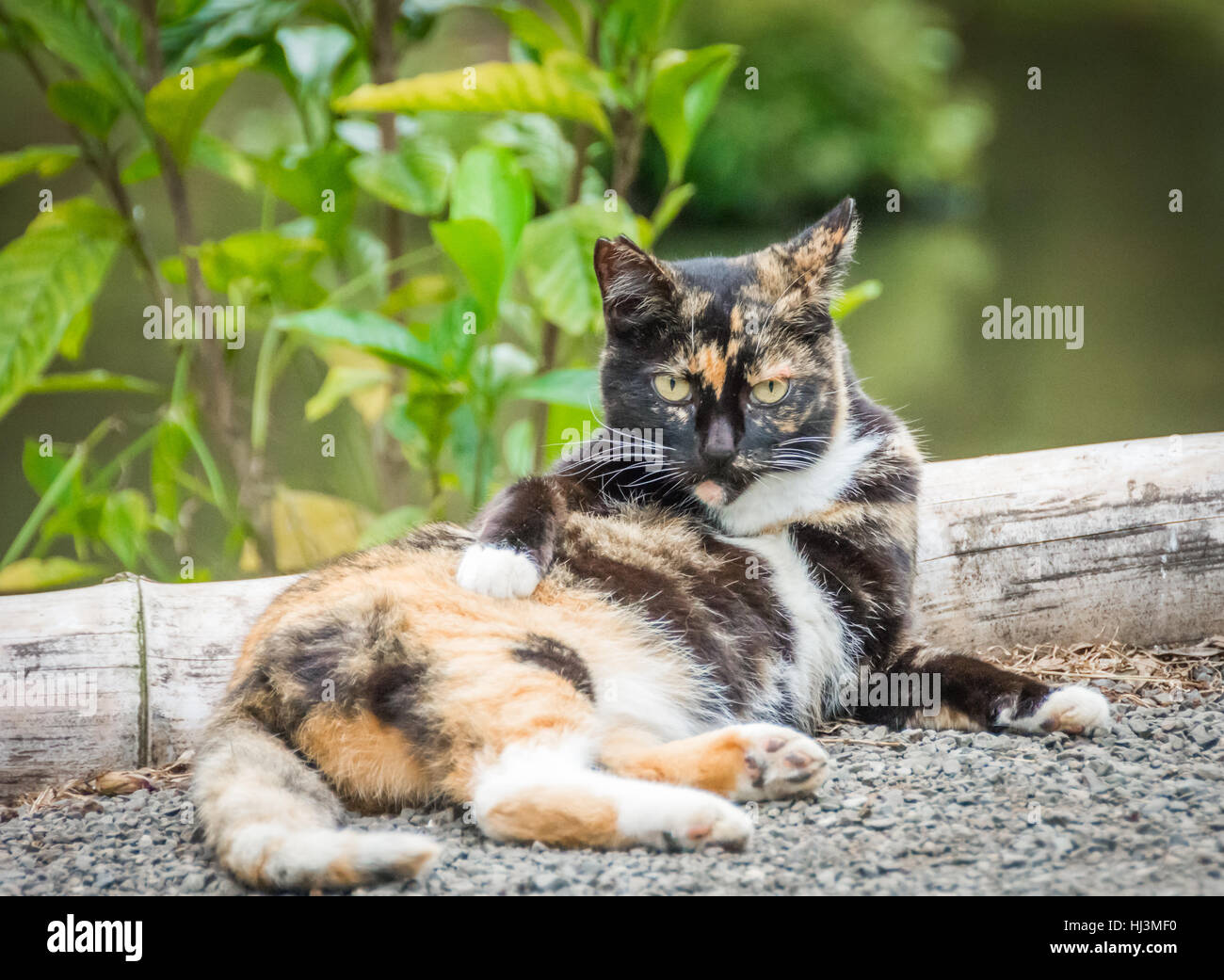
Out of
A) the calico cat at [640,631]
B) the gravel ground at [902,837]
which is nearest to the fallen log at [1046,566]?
the calico cat at [640,631]

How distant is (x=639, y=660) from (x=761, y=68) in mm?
9845

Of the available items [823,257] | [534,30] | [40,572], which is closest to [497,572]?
[823,257]

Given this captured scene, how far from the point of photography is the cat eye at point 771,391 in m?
1.98

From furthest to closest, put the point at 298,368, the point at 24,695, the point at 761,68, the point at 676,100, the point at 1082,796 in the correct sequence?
the point at 761,68 → the point at 298,368 → the point at 676,100 → the point at 24,695 → the point at 1082,796

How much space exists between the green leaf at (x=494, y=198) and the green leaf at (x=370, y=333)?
0.33 metres

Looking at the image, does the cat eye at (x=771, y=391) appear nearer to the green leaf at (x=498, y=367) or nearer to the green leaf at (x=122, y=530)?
the green leaf at (x=498, y=367)

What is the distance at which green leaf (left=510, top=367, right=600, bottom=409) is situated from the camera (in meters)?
2.69

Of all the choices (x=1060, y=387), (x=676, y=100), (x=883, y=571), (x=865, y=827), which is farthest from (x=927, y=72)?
(x=865, y=827)

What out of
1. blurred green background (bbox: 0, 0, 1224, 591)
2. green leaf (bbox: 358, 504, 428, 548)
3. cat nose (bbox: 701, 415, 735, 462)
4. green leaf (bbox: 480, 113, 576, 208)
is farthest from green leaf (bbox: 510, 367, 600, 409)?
green leaf (bbox: 480, 113, 576, 208)

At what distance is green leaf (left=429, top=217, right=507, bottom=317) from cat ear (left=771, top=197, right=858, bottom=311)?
81cm

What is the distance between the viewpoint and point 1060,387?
6.34 m

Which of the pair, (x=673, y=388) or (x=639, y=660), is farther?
(x=673, y=388)

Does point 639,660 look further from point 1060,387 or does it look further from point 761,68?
point 761,68

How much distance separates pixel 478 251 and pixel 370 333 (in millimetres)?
349
